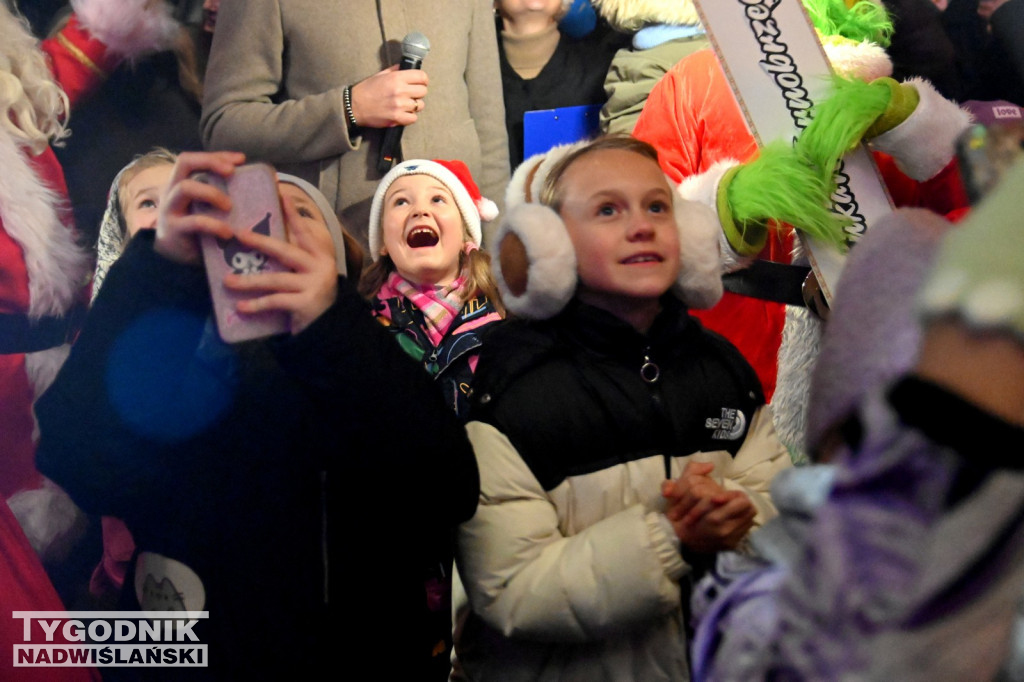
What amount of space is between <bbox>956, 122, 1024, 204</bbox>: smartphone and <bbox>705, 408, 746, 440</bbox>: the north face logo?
Result: 1.50 feet

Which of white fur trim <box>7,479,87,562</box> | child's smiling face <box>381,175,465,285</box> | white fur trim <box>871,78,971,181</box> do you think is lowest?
white fur trim <box>7,479,87,562</box>

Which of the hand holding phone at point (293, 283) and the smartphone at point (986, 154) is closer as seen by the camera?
the smartphone at point (986, 154)

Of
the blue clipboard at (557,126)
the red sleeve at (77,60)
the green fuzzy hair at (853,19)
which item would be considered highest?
the green fuzzy hair at (853,19)

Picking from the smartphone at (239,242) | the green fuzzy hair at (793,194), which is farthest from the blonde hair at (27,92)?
the green fuzzy hair at (793,194)

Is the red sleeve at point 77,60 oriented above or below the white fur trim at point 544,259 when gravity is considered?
above

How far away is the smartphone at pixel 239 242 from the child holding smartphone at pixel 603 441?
0.92 ft

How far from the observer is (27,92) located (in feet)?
4.72

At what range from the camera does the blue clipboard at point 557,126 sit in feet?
5.03

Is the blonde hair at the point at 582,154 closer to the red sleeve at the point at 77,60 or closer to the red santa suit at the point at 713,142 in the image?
the red santa suit at the point at 713,142

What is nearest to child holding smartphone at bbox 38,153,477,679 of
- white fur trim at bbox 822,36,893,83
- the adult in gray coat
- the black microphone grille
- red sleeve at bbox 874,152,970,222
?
the adult in gray coat

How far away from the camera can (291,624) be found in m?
1.01

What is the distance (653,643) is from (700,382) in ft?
1.05

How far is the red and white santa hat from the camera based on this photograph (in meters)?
1.35

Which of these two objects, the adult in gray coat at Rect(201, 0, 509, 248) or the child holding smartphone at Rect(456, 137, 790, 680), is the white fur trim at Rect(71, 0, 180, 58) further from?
the child holding smartphone at Rect(456, 137, 790, 680)
